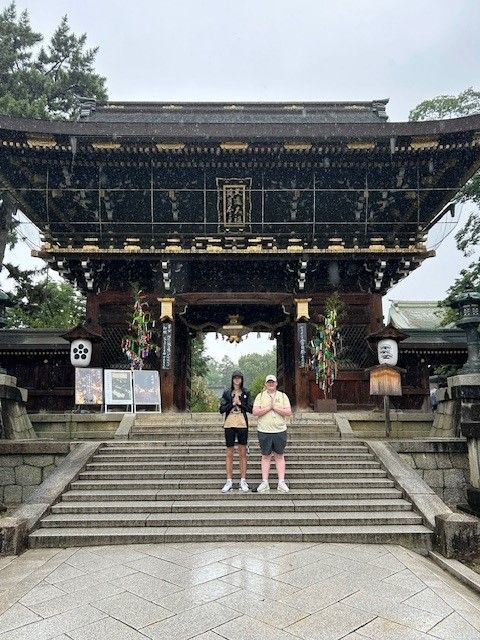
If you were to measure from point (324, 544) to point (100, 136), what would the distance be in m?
10.8

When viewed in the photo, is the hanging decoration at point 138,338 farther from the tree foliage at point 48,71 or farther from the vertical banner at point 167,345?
the tree foliage at point 48,71

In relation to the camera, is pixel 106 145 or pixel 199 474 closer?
pixel 199 474

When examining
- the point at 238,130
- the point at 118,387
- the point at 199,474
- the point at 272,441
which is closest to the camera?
the point at 272,441

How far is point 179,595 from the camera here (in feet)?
13.6

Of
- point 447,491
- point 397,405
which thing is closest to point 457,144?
point 397,405

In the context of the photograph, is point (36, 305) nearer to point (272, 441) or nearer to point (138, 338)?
point (138, 338)

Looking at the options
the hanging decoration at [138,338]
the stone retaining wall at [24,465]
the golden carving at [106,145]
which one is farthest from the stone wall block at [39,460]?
the golden carving at [106,145]

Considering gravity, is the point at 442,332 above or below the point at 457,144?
below

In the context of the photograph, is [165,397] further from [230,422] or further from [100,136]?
[100,136]

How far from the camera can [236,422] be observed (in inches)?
272

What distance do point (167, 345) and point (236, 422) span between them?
625 centimetres

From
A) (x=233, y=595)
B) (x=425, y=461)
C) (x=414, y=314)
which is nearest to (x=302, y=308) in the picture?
(x=425, y=461)

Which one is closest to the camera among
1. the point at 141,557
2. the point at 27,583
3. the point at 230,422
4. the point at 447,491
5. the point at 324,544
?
the point at 27,583

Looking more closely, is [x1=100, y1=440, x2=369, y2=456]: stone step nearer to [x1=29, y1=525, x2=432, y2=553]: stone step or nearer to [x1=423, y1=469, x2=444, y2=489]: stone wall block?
[x1=423, y1=469, x2=444, y2=489]: stone wall block
